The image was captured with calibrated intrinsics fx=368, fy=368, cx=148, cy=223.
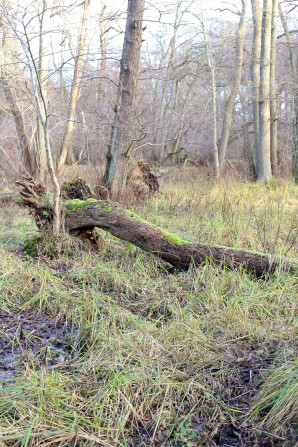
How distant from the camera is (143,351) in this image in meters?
2.93

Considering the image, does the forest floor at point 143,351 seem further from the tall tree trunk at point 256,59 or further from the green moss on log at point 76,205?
the tall tree trunk at point 256,59

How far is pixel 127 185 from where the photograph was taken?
802 cm

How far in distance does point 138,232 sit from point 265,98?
7.74 m

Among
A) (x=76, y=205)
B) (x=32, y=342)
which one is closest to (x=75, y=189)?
(x=76, y=205)

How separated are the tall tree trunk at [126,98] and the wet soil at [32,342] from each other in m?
4.42

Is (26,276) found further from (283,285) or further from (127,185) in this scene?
(127,185)

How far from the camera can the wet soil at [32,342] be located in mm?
2871

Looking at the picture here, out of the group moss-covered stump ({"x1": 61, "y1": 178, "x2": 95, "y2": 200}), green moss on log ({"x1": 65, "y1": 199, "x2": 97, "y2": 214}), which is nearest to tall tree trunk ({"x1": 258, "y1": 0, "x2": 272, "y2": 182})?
moss-covered stump ({"x1": 61, "y1": 178, "x2": 95, "y2": 200})

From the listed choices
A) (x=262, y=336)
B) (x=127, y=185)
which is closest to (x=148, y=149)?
(x=127, y=185)

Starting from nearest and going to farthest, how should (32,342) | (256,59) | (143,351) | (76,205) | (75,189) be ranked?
(143,351) → (32,342) → (76,205) → (75,189) → (256,59)

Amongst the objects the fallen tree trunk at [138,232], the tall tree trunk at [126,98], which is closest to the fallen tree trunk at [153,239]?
the fallen tree trunk at [138,232]

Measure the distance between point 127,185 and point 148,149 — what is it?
36.3ft

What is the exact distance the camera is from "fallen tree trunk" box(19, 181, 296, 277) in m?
4.15

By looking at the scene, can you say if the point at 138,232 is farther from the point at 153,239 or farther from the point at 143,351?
the point at 143,351
